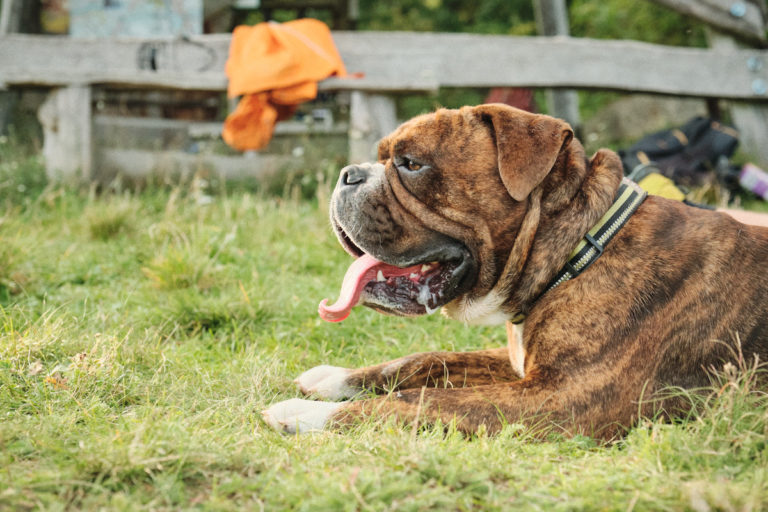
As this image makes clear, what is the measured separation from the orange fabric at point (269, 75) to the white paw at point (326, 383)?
3.94 m

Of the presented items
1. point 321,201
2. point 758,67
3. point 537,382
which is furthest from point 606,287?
point 758,67

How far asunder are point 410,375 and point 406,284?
17.6 inches

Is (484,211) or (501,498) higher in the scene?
(484,211)

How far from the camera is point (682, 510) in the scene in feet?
6.15

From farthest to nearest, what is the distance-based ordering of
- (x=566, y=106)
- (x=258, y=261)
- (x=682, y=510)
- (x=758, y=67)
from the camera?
(x=566, y=106) → (x=758, y=67) → (x=258, y=261) → (x=682, y=510)

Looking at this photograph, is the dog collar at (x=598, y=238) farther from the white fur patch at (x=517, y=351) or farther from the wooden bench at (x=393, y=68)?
the wooden bench at (x=393, y=68)

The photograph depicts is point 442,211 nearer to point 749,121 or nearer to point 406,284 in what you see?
point 406,284

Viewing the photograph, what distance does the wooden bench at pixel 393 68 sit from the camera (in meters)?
6.67

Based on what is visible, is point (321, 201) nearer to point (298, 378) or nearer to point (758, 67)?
point (298, 378)

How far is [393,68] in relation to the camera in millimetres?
7176

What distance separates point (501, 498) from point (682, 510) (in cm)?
48

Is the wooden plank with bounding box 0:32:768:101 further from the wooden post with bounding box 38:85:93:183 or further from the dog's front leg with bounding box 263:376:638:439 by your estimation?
the dog's front leg with bounding box 263:376:638:439

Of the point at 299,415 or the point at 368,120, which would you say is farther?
the point at 368,120

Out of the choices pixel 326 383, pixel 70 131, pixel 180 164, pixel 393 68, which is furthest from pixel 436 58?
pixel 326 383
